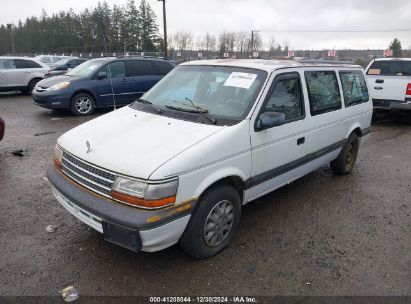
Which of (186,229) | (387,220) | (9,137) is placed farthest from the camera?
(9,137)

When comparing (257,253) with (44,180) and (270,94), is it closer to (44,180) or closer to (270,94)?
(270,94)

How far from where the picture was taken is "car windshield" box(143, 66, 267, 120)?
11.6 feet

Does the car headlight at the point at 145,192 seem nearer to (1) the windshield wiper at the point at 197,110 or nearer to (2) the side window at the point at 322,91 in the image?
(1) the windshield wiper at the point at 197,110

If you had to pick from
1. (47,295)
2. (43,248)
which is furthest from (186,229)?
→ (43,248)

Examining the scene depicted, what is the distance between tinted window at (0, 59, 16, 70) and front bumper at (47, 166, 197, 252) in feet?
42.1

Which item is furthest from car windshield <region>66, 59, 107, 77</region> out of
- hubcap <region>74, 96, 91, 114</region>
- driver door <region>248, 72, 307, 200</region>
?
driver door <region>248, 72, 307, 200</region>

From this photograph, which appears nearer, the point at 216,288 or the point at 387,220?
the point at 216,288

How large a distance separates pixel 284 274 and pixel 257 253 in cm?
38

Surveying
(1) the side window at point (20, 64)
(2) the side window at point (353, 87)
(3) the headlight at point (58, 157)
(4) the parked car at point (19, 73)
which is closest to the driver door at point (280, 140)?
(2) the side window at point (353, 87)

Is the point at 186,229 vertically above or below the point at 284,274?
above

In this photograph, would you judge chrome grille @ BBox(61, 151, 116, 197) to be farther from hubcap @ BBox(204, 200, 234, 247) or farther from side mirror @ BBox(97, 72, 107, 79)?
side mirror @ BBox(97, 72, 107, 79)

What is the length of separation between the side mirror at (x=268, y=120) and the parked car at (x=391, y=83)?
24.9 ft

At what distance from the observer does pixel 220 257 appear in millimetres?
3350

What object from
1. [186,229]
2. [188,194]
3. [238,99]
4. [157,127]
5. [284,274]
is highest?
[238,99]
